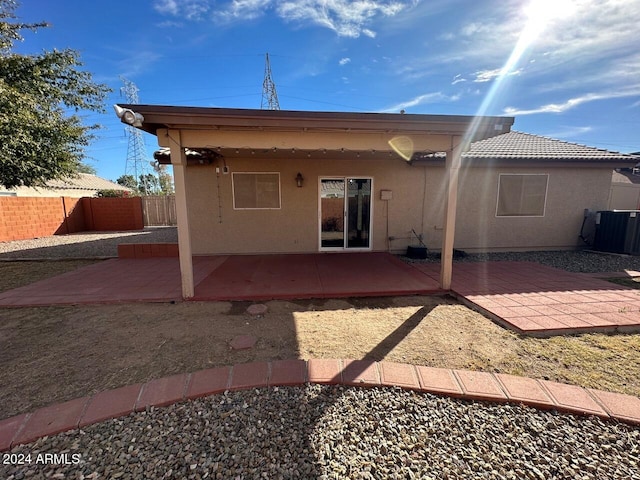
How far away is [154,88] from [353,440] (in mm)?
22749

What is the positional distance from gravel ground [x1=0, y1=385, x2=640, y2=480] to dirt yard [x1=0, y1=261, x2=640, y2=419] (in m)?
0.62

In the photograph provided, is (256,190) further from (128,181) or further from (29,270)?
(128,181)

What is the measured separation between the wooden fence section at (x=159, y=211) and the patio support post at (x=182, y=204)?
15.4m

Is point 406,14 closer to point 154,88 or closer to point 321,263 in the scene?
point 321,263

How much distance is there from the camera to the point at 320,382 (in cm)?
252

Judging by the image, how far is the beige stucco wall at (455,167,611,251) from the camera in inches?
323

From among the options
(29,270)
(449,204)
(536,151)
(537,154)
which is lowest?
(29,270)

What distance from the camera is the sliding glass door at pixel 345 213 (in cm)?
802

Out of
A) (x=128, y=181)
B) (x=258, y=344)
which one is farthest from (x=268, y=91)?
(x=128, y=181)

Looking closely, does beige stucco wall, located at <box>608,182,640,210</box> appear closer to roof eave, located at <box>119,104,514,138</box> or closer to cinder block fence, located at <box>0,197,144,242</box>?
roof eave, located at <box>119,104,514,138</box>

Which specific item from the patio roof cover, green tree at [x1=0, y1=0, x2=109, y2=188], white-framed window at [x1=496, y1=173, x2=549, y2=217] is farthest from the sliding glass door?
green tree at [x1=0, y1=0, x2=109, y2=188]

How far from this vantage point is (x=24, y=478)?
164cm

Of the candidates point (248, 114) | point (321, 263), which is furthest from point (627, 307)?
point (248, 114)

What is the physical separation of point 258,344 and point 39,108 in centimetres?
1051
